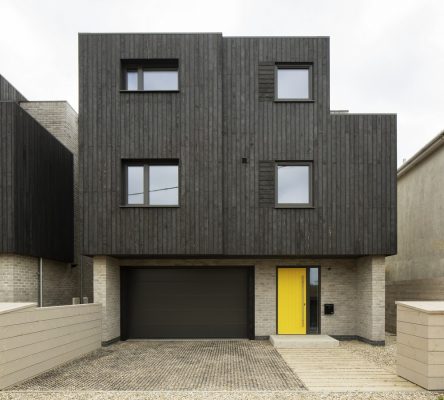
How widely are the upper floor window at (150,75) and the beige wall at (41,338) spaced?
241 inches

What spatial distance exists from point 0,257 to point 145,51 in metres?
6.55

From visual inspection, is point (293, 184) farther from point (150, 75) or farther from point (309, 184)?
point (150, 75)

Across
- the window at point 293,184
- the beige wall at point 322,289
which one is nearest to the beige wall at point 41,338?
the beige wall at point 322,289

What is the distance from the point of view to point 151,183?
11.7 metres

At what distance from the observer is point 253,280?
496 inches

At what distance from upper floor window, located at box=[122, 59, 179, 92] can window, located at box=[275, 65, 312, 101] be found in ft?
9.55

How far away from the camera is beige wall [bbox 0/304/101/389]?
7.09 meters

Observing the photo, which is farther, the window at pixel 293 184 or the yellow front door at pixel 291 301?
the yellow front door at pixel 291 301

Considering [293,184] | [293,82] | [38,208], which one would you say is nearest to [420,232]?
[293,184]

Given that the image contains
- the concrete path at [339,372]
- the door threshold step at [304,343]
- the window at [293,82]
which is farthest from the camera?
the window at [293,82]

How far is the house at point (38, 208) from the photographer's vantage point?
10.4 m

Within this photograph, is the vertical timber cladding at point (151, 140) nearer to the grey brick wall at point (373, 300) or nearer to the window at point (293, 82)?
the window at point (293, 82)

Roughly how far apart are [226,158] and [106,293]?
497 centimetres

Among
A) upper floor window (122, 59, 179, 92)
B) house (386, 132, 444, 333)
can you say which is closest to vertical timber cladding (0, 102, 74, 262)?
upper floor window (122, 59, 179, 92)
